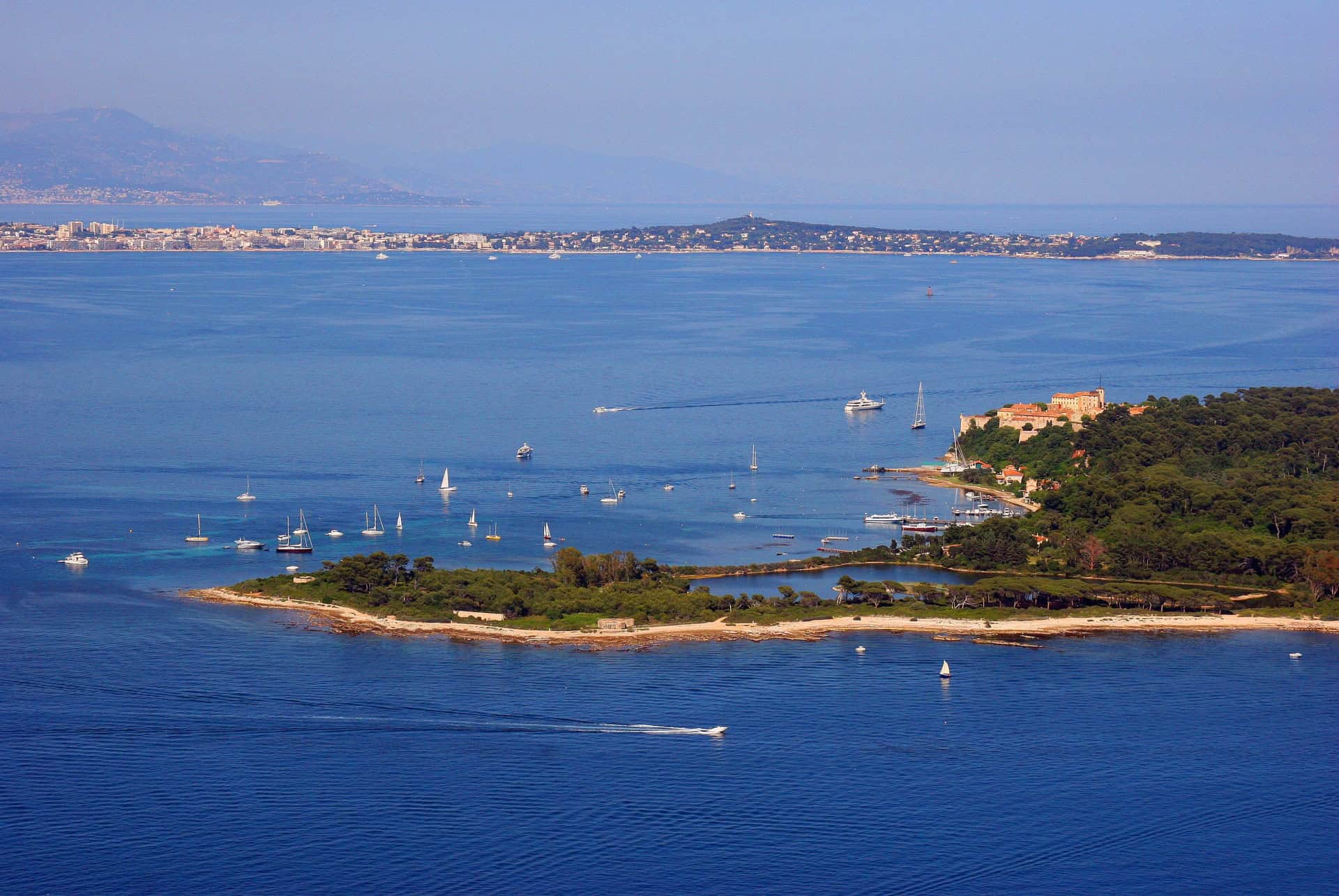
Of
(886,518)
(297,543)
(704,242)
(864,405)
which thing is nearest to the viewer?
(297,543)

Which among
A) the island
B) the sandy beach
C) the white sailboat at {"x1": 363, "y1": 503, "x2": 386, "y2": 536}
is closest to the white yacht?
the island

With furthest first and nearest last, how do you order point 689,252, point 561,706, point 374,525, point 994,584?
point 689,252 < point 374,525 < point 994,584 < point 561,706

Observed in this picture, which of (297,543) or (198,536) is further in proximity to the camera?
(198,536)

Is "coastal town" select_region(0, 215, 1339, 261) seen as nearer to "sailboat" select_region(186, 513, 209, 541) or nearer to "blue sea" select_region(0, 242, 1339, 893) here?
"blue sea" select_region(0, 242, 1339, 893)

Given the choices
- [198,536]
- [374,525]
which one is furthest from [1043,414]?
[198,536]

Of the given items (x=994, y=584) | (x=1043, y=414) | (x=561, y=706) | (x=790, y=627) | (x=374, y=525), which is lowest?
(x=561, y=706)

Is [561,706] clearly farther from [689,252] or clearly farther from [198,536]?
[689,252]
